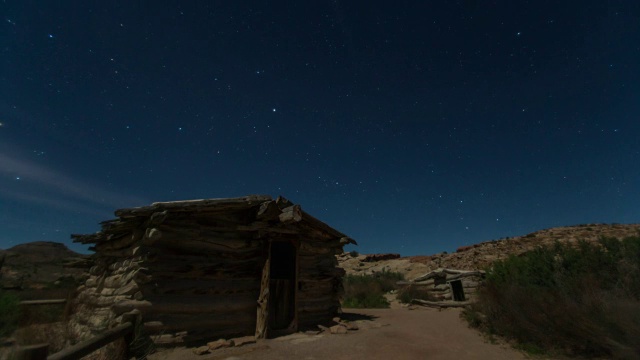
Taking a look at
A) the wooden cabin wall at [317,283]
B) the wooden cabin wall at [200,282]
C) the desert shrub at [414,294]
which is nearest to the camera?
the wooden cabin wall at [200,282]

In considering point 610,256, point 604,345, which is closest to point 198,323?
point 604,345

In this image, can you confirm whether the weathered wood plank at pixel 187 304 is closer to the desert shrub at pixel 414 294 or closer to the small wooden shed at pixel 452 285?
the small wooden shed at pixel 452 285

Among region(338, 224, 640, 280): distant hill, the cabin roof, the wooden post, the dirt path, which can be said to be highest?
region(338, 224, 640, 280): distant hill

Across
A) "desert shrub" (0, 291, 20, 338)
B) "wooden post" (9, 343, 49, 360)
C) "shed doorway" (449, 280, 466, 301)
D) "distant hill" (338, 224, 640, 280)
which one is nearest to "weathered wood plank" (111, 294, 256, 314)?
"desert shrub" (0, 291, 20, 338)

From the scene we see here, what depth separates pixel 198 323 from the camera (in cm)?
778

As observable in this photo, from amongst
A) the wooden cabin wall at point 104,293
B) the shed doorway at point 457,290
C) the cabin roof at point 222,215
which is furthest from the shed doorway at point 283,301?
the shed doorway at point 457,290

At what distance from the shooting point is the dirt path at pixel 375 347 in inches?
267

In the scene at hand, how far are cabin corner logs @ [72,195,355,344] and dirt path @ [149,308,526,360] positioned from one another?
929mm

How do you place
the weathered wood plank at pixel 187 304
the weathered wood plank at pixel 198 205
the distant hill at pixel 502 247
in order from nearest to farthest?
1. the weathered wood plank at pixel 187 304
2. the weathered wood plank at pixel 198 205
3. the distant hill at pixel 502 247

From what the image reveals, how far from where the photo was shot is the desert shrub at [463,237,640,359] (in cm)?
539

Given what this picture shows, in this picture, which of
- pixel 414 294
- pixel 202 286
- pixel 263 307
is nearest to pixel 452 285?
pixel 414 294

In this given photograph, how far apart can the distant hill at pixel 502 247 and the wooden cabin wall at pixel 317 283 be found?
2069 centimetres

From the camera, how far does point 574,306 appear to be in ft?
20.9

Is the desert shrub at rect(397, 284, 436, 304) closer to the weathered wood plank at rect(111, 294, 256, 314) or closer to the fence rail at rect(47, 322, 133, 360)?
the weathered wood plank at rect(111, 294, 256, 314)
